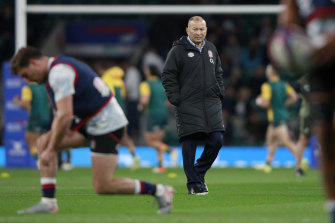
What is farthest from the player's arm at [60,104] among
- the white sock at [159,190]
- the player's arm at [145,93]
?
the player's arm at [145,93]

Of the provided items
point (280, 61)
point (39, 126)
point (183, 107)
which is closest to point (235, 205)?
point (183, 107)

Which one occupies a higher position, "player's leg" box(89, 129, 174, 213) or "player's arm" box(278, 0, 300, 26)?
"player's arm" box(278, 0, 300, 26)

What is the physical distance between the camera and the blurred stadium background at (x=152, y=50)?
24234 millimetres

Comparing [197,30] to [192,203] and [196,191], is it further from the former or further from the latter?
[192,203]

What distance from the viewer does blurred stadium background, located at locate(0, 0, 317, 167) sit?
24234mm

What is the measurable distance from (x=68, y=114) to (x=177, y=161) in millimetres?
15311

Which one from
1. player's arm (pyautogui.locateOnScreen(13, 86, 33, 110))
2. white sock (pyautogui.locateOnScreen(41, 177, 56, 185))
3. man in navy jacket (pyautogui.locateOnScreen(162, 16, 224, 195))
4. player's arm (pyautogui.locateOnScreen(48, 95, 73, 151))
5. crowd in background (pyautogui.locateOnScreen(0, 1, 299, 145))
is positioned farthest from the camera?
crowd in background (pyautogui.locateOnScreen(0, 1, 299, 145))

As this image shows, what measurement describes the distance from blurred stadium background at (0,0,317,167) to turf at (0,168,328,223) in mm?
6831

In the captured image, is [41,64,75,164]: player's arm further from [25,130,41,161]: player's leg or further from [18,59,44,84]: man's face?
[25,130,41,161]: player's leg

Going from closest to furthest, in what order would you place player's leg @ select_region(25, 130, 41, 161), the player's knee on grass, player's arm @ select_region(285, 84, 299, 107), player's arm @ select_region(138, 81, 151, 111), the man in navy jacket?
1. the player's knee on grass
2. the man in navy jacket
3. player's leg @ select_region(25, 130, 41, 161)
4. player's arm @ select_region(285, 84, 299, 107)
5. player's arm @ select_region(138, 81, 151, 111)

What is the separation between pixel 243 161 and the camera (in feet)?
80.3

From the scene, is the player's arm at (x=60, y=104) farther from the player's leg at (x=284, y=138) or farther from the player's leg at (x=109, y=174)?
the player's leg at (x=284, y=138)

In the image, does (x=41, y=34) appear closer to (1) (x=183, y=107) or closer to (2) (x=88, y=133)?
(1) (x=183, y=107)

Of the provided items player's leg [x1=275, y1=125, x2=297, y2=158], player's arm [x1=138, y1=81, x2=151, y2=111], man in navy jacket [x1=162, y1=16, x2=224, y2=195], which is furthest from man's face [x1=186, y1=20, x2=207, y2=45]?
player's arm [x1=138, y1=81, x2=151, y2=111]
